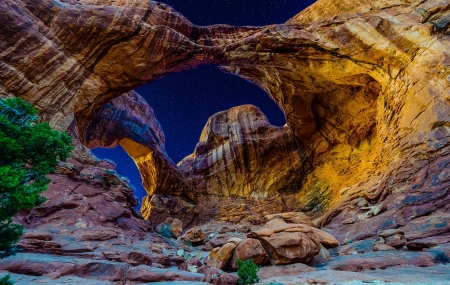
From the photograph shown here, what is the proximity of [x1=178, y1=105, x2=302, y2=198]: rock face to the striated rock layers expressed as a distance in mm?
4067

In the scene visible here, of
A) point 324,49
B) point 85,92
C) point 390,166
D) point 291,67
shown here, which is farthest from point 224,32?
point 390,166

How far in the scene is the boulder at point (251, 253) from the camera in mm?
8961

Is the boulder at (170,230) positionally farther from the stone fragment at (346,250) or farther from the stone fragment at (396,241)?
the stone fragment at (396,241)

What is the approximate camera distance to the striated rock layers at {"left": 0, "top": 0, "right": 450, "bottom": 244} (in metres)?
14.8

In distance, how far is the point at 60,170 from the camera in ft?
53.5

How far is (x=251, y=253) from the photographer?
9.01 meters

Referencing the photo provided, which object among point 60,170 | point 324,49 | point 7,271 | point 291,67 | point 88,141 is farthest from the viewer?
point 88,141

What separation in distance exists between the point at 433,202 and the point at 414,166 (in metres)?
3.16

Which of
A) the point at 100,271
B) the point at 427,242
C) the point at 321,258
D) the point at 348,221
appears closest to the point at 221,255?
the point at 321,258

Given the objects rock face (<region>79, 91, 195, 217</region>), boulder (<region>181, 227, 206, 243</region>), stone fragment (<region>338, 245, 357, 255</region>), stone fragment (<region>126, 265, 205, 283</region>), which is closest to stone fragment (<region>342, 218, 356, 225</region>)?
stone fragment (<region>338, 245, 357, 255</region>)

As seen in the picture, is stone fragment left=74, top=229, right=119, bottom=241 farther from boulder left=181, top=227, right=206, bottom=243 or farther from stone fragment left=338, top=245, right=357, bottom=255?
stone fragment left=338, top=245, right=357, bottom=255

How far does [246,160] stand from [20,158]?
29647 millimetres

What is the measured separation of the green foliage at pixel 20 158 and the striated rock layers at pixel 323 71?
43.0ft

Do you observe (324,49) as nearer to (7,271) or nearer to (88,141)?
(7,271)
